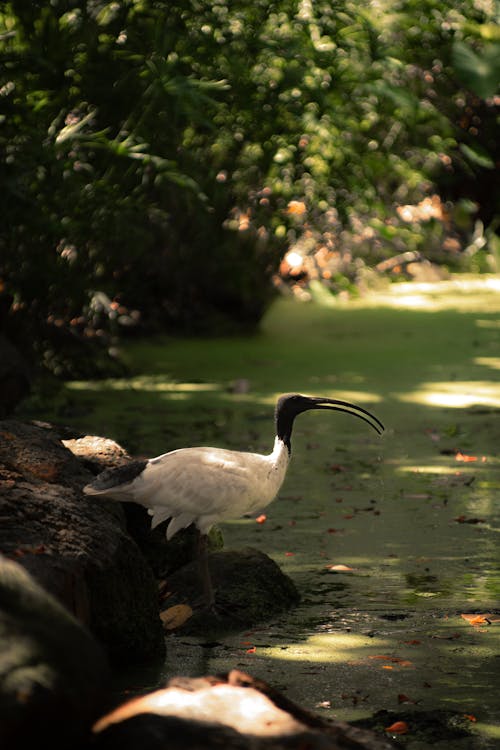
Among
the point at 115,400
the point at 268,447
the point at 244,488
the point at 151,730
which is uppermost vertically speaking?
the point at 151,730

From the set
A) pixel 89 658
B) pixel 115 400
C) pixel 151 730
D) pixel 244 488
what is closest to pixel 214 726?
pixel 151 730

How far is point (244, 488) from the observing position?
4.23m

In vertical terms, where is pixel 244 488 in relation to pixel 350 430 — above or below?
above

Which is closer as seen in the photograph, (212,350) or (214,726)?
(214,726)

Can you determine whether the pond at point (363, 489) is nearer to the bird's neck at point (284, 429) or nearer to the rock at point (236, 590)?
the rock at point (236, 590)

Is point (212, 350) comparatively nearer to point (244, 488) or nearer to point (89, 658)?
point (244, 488)

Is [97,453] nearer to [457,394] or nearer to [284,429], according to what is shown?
[284,429]

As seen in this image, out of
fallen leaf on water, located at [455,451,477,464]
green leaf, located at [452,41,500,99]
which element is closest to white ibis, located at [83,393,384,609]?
fallen leaf on water, located at [455,451,477,464]

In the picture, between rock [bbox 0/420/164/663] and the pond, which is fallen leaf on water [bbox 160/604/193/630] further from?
rock [bbox 0/420/164/663]

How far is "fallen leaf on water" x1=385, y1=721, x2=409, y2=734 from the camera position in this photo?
3242 mm

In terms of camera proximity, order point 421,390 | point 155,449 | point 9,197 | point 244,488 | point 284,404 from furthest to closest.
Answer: point 421,390, point 9,197, point 155,449, point 284,404, point 244,488

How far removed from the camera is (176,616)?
13.9ft

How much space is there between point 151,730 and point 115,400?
245 inches

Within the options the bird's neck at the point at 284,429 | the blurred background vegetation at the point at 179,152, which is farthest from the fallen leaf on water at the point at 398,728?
the blurred background vegetation at the point at 179,152
